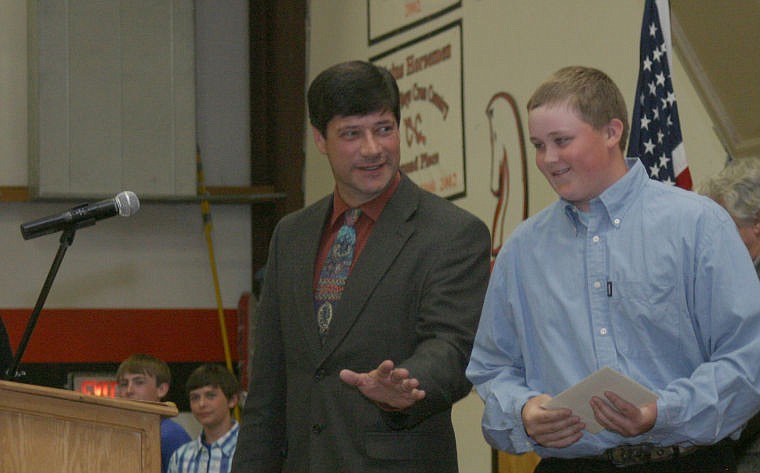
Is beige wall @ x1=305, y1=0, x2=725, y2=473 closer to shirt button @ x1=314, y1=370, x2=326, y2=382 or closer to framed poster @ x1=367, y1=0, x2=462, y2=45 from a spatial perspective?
framed poster @ x1=367, y1=0, x2=462, y2=45

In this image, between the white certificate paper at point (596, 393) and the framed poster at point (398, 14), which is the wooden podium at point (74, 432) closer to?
the white certificate paper at point (596, 393)

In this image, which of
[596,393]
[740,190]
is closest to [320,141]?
[740,190]

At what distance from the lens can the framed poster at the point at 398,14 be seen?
7.02 meters

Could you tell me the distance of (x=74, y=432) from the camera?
3178 mm

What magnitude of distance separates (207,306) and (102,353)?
2.86ft

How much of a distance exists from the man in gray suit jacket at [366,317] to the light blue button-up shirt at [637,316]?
290 mm

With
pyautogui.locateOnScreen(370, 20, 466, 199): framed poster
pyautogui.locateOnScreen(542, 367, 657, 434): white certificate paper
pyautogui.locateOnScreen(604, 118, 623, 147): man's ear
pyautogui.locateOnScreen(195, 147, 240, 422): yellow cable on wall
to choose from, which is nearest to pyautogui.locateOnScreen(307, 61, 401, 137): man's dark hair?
pyautogui.locateOnScreen(604, 118, 623, 147): man's ear

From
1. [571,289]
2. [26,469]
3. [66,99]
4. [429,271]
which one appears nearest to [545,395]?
[571,289]

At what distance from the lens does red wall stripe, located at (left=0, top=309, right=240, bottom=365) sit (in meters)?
9.16

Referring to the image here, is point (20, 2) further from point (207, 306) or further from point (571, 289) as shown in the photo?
point (571, 289)

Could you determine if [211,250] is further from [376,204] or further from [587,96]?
[587,96]

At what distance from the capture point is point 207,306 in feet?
31.7

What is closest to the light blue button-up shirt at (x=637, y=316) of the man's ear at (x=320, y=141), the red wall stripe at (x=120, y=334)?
the man's ear at (x=320, y=141)

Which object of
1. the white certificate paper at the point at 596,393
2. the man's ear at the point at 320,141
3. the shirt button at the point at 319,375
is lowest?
the shirt button at the point at 319,375
